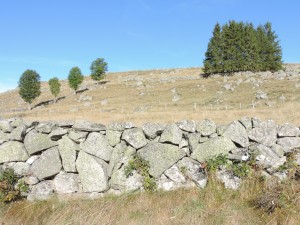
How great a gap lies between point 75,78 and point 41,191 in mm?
74164

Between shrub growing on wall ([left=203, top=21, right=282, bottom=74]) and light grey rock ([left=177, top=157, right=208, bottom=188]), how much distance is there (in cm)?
7307

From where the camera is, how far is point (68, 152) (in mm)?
8461

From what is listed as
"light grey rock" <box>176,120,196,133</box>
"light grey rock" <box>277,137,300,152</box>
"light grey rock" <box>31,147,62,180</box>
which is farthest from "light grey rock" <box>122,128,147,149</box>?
"light grey rock" <box>277,137,300,152</box>

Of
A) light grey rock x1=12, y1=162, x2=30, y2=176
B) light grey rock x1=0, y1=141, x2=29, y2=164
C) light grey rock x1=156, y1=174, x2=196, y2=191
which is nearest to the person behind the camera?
light grey rock x1=156, y1=174, x2=196, y2=191

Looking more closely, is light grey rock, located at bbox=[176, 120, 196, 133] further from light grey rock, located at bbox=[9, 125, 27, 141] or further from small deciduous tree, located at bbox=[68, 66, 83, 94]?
small deciduous tree, located at bbox=[68, 66, 83, 94]

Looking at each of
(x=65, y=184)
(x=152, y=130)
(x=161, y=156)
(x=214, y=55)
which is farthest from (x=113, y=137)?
(x=214, y=55)

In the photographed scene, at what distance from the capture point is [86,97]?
6825cm

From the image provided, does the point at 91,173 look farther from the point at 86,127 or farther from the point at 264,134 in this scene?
the point at 264,134

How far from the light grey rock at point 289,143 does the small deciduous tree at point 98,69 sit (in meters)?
85.8

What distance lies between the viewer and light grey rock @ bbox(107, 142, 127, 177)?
8375mm

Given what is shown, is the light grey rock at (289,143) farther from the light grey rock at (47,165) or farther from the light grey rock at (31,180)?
the light grey rock at (31,180)

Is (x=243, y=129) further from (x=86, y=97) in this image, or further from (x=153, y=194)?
(x=86, y=97)

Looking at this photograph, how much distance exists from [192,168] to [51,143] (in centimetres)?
435

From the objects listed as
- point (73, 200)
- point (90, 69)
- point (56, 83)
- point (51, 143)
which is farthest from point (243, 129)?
point (90, 69)
